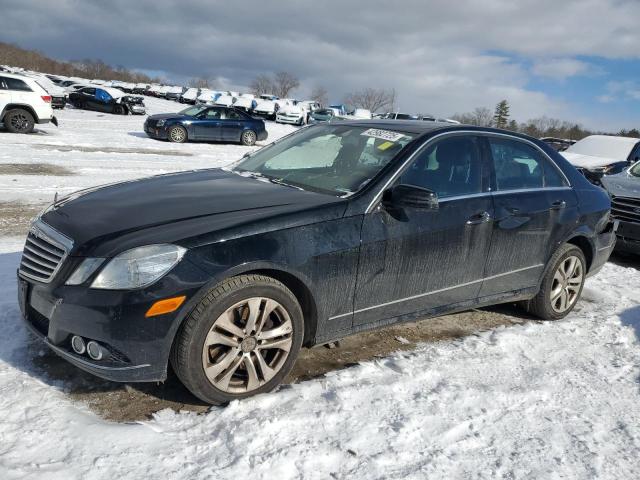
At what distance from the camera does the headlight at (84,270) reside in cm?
281

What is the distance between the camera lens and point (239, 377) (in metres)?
3.18

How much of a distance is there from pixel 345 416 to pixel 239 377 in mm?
646

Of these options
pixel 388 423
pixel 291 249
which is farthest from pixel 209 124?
pixel 388 423

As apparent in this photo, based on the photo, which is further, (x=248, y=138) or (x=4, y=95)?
(x=248, y=138)

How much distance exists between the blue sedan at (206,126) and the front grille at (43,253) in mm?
15876

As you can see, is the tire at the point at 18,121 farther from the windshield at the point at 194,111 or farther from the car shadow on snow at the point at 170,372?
the car shadow on snow at the point at 170,372

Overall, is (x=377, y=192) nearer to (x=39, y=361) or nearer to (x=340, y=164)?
(x=340, y=164)

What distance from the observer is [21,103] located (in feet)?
53.0

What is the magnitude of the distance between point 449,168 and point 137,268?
2295 millimetres

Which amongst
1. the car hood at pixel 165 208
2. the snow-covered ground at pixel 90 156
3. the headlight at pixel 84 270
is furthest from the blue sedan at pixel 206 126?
the headlight at pixel 84 270

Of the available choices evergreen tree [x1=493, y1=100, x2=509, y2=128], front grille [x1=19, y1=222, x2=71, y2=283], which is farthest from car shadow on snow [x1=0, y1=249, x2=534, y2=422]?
evergreen tree [x1=493, y1=100, x2=509, y2=128]

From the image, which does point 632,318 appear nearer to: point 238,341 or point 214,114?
point 238,341

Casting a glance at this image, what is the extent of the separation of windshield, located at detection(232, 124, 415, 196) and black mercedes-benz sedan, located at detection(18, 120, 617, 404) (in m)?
0.02

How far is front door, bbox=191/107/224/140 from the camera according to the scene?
63.2 feet
